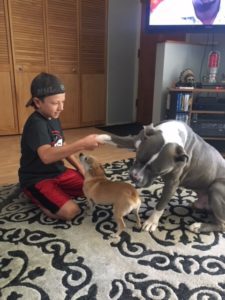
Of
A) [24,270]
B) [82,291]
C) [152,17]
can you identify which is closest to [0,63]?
[152,17]

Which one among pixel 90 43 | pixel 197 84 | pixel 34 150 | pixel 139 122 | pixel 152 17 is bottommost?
pixel 139 122

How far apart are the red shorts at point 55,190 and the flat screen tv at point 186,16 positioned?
217cm

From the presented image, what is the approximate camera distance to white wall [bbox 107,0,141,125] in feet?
13.6

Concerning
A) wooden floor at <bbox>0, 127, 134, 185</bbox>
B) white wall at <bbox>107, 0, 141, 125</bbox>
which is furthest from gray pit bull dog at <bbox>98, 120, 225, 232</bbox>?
white wall at <bbox>107, 0, 141, 125</bbox>

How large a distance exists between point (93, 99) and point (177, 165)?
3.01 metres

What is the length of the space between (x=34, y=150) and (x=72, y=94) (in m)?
2.49

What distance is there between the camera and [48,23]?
3.56m

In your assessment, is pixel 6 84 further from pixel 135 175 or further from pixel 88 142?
pixel 135 175

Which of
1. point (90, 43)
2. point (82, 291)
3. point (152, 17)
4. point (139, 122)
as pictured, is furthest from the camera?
point (139, 122)

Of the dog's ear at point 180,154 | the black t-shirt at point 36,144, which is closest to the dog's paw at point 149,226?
the dog's ear at point 180,154

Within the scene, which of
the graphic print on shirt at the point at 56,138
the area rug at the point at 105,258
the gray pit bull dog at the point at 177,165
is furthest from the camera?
the graphic print on shirt at the point at 56,138

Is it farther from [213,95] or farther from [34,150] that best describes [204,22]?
[34,150]

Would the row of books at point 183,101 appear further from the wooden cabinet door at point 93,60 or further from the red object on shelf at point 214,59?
the wooden cabinet door at point 93,60

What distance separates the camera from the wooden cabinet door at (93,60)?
12.5 ft
